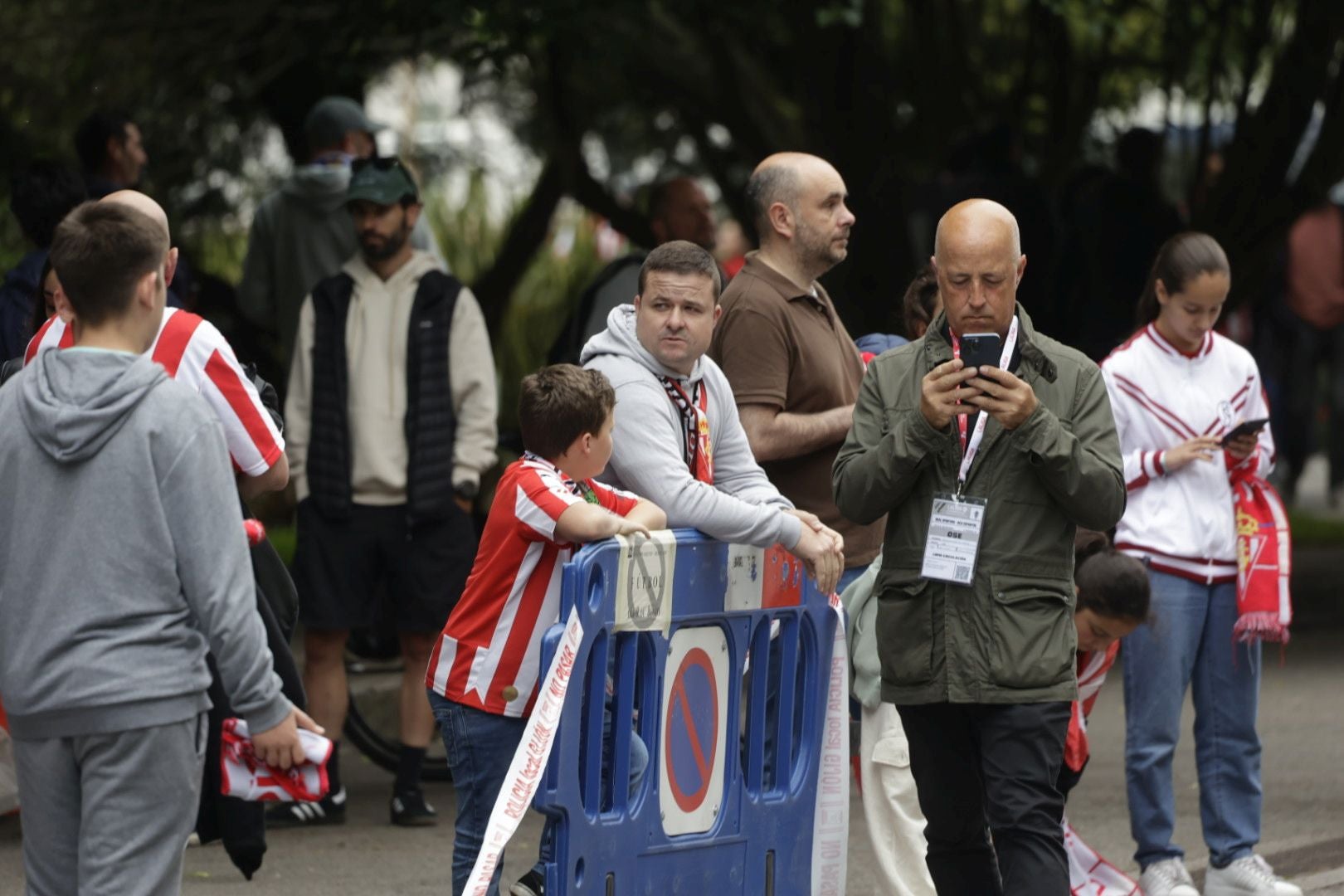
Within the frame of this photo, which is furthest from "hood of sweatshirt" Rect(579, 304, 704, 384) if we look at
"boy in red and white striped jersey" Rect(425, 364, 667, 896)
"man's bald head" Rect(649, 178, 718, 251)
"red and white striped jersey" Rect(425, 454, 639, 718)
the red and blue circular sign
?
"man's bald head" Rect(649, 178, 718, 251)

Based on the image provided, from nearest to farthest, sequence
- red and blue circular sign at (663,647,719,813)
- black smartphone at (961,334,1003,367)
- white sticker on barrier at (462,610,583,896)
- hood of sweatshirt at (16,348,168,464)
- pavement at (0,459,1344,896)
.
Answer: hood of sweatshirt at (16,348,168,464), white sticker on barrier at (462,610,583,896), black smartphone at (961,334,1003,367), red and blue circular sign at (663,647,719,813), pavement at (0,459,1344,896)

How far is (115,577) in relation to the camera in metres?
4.18

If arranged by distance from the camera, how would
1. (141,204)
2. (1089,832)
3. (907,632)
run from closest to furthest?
(141,204)
(907,632)
(1089,832)

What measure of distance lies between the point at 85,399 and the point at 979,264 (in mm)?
2055

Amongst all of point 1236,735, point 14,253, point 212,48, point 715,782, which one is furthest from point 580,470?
point 14,253

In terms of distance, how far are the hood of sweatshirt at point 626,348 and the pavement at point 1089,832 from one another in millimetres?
1551

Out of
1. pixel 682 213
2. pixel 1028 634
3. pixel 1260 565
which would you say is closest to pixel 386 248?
pixel 682 213

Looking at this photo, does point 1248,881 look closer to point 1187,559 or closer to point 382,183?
point 1187,559

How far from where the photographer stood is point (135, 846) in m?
4.20

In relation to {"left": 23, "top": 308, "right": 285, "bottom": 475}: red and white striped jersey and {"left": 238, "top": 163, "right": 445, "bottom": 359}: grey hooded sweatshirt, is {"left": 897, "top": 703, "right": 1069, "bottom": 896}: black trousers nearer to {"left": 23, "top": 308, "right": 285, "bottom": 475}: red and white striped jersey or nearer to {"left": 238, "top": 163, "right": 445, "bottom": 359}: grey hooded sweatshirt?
{"left": 23, "top": 308, "right": 285, "bottom": 475}: red and white striped jersey

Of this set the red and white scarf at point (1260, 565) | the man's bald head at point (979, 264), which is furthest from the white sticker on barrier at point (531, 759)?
the red and white scarf at point (1260, 565)

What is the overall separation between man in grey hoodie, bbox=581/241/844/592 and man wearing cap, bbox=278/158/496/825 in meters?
2.05

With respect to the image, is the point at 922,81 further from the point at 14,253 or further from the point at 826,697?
the point at 826,697

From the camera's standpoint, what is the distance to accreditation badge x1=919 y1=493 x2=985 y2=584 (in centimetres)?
520
